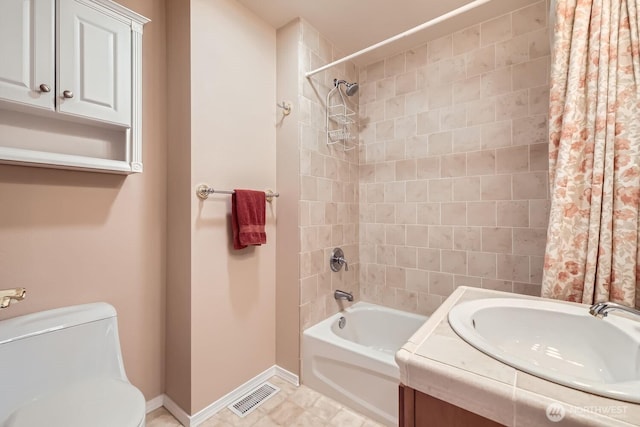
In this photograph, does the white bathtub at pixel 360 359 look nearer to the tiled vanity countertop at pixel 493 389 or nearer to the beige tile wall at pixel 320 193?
the beige tile wall at pixel 320 193

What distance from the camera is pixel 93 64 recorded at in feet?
4.16

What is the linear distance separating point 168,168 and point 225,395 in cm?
150

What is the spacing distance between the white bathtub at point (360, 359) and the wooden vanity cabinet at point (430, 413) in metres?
0.82

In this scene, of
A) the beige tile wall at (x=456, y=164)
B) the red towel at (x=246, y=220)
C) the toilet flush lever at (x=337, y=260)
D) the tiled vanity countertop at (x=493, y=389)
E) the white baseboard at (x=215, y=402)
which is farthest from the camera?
the toilet flush lever at (x=337, y=260)

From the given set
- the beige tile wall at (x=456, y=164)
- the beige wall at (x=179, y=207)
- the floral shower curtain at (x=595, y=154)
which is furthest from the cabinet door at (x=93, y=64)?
the floral shower curtain at (x=595, y=154)

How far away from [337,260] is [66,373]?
5.56 ft

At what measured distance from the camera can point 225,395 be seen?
175 cm

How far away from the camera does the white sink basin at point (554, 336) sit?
0.89m

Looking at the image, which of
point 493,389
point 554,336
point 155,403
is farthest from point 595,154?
point 155,403

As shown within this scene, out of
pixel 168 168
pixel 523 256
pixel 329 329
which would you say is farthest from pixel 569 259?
pixel 168 168

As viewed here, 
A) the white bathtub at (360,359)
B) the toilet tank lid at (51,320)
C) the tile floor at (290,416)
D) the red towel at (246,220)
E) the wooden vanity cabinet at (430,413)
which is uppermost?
the red towel at (246,220)

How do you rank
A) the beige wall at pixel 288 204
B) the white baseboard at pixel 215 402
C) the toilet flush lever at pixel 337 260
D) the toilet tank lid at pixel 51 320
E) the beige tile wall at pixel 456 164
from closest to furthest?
the toilet tank lid at pixel 51 320
the white baseboard at pixel 215 402
the beige tile wall at pixel 456 164
the beige wall at pixel 288 204
the toilet flush lever at pixel 337 260

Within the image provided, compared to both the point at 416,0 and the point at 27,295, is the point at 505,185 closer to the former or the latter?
the point at 416,0

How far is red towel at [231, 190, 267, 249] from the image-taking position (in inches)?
68.3
